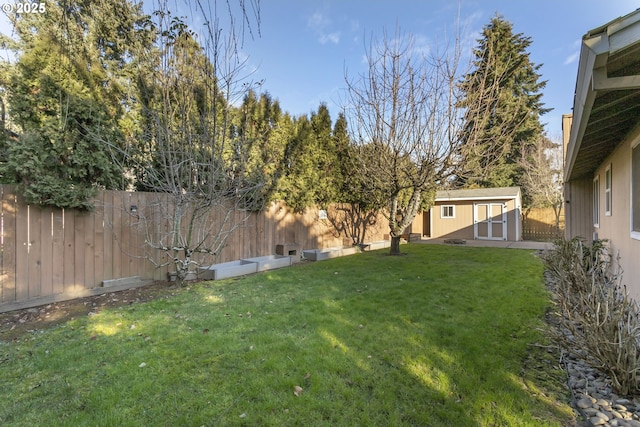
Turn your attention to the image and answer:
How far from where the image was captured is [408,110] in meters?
8.48

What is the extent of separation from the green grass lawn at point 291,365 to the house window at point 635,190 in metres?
1.60

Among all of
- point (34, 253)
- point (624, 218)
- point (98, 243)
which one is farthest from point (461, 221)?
point (34, 253)

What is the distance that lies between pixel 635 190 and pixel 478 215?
42.3 feet

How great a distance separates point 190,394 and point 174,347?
2.93ft

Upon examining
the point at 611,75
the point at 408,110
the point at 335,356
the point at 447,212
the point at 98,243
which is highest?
the point at 408,110

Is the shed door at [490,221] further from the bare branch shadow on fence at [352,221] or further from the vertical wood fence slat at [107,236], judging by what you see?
the vertical wood fence slat at [107,236]

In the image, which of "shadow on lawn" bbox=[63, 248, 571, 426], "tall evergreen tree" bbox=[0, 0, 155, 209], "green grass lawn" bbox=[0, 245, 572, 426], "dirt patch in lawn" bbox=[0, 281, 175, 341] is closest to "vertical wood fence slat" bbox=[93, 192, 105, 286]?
"tall evergreen tree" bbox=[0, 0, 155, 209]

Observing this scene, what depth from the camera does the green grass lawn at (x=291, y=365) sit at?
2.23 metres

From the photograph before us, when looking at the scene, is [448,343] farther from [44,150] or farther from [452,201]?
[452,201]

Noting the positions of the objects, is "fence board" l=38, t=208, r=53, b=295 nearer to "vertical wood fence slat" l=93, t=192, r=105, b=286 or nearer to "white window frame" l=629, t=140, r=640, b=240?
"vertical wood fence slat" l=93, t=192, r=105, b=286

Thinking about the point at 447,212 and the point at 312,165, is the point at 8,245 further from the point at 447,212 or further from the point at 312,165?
the point at 447,212

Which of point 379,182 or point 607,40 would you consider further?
point 379,182

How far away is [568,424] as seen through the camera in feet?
7.13

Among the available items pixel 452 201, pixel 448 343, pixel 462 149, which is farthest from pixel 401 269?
pixel 452 201
